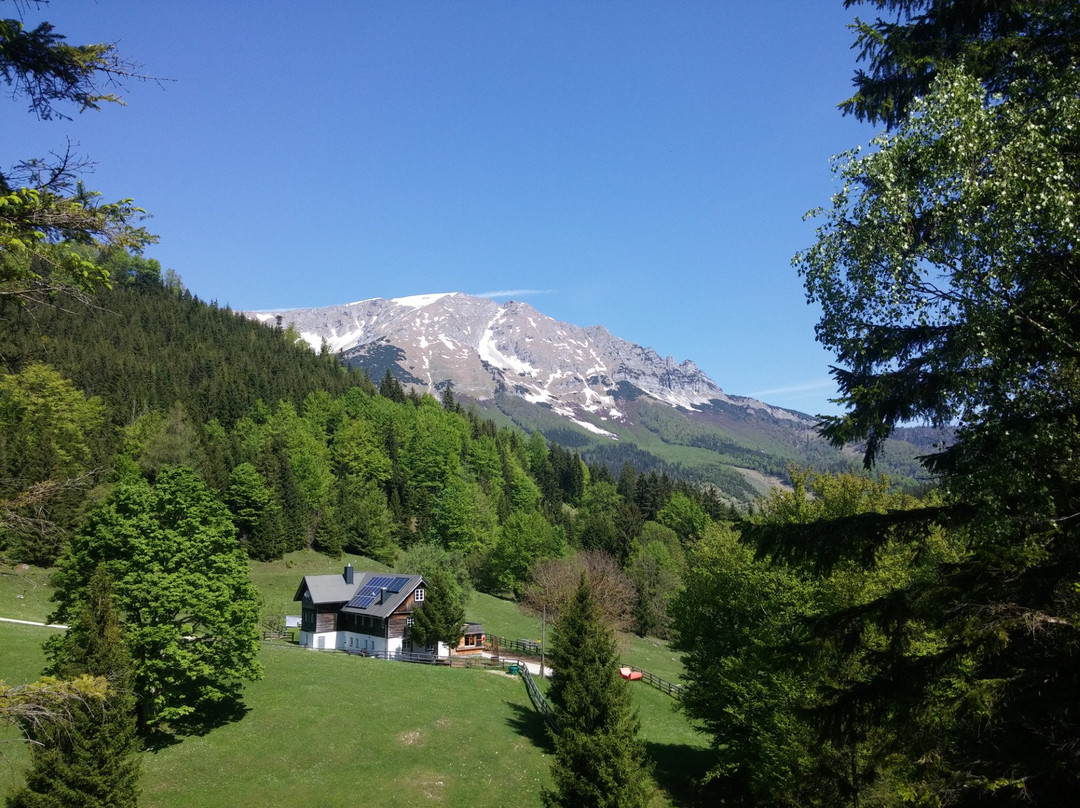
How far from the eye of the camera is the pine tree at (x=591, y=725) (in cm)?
2619

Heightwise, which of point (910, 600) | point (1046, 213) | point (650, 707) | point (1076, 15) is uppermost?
point (1076, 15)

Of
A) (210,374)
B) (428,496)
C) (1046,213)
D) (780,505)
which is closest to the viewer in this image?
(1046,213)

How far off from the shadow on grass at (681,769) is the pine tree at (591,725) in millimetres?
3665

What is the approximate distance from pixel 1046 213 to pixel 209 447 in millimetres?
89893

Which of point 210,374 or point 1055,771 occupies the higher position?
point 210,374

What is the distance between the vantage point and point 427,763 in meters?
33.2

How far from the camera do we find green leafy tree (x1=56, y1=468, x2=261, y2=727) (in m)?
30.4

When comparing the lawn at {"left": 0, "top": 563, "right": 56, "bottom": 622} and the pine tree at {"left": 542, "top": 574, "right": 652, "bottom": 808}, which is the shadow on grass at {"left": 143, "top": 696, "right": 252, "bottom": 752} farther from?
the lawn at {"left": 0, "top": 563, "right": 56, "bottom": 622}

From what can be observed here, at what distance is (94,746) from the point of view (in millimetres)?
21953

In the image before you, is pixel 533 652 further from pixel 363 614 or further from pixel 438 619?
pixel 363 614

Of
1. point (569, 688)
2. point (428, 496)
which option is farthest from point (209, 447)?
point (569, 688)

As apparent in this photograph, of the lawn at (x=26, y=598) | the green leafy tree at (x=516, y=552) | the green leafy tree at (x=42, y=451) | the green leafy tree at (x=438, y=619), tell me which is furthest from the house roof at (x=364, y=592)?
the green leafy tree at (x=516, y=552)

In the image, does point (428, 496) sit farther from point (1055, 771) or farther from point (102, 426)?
point (1055, 771)

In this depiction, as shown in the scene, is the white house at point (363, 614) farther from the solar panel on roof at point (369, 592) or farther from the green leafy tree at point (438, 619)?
the green leafy tree at point (438, 619)
